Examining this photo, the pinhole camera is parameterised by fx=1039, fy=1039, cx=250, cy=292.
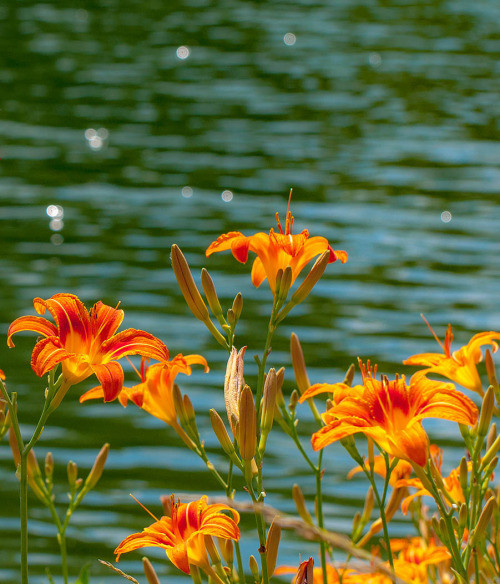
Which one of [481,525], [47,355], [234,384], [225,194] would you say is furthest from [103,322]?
[225,194]

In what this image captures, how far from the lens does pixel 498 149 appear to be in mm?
12914

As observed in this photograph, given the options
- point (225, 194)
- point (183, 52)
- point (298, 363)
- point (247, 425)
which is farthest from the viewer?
point (183, 52)

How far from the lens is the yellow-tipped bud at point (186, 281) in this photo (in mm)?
2023

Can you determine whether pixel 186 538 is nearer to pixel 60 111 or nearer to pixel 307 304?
pixel 307 304

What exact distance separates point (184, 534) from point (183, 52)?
17.4m

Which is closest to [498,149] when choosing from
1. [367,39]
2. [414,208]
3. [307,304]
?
[414,208]

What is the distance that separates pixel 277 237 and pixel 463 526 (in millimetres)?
666

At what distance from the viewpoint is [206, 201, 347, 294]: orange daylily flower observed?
6.70 ft

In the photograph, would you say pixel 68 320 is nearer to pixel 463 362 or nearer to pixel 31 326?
pixel 31 326

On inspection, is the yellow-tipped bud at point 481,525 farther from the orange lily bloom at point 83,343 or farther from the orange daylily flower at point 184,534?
the orange lily bloom at point 83,343

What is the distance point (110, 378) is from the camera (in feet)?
5.62

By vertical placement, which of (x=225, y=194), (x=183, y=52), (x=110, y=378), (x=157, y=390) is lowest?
(x=157, y=390)

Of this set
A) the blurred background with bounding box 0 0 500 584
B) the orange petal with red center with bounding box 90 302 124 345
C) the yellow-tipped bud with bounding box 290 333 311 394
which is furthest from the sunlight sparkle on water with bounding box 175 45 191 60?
the orange petal with red center with bounding box 90 302 124 345

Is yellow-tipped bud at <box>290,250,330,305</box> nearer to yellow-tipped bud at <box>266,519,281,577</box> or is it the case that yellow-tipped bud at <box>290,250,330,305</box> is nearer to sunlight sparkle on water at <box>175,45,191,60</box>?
yellow-tipped bud at <box>266,519,281,577</box>
